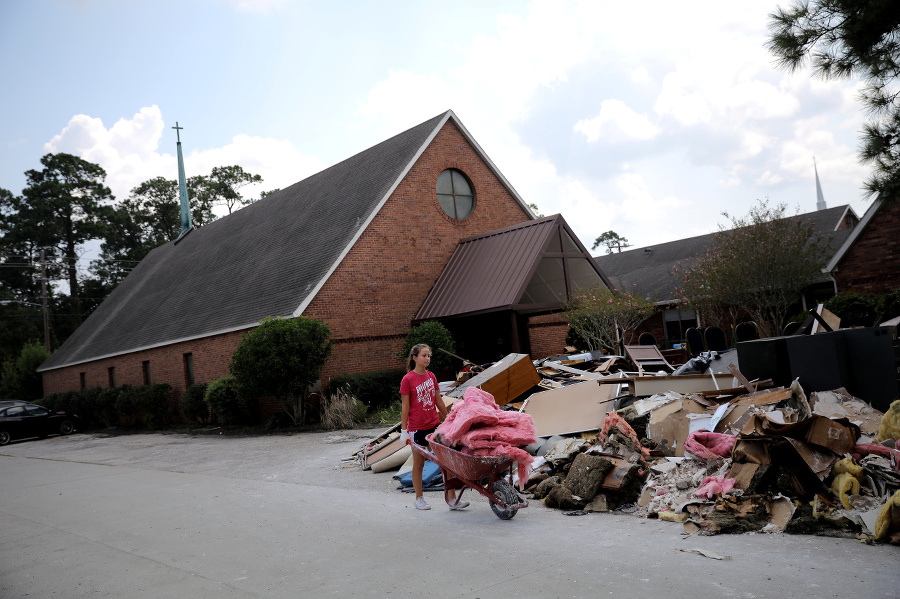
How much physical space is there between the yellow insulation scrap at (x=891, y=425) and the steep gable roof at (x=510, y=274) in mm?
11841

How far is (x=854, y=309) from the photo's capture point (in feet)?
61.4

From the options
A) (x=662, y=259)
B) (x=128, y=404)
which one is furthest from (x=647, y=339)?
(x=662, y=259)

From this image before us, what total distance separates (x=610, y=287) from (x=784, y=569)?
16.0 meters

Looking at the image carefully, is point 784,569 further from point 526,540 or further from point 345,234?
point 345,234

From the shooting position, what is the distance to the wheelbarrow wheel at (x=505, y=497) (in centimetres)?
663

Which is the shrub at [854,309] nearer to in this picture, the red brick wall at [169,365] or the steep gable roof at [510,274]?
the steep gable roof at [510,274]

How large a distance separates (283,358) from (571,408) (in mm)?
9654

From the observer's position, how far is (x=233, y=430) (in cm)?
2019

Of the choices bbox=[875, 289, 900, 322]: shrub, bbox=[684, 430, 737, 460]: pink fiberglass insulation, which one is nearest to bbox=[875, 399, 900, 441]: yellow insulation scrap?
bbox=[684, 430, 737, 460]: pink fiberglass insulation

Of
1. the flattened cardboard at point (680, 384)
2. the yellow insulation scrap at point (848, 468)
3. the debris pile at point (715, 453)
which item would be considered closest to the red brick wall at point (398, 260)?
the debris pile at point (715, 453)

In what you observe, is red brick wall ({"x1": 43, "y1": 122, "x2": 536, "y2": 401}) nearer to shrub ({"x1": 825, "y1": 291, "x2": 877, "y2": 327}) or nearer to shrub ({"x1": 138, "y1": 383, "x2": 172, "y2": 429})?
shrub ({"x1": 138, "y1": 383, "x2": 172, "y2": 429})

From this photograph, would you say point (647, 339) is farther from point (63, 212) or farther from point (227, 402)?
point (63, 212)

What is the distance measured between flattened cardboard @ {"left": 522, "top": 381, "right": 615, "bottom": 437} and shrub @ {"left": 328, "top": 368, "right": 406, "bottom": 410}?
28.7 feet

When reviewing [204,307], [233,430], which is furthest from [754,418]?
[204,307]
